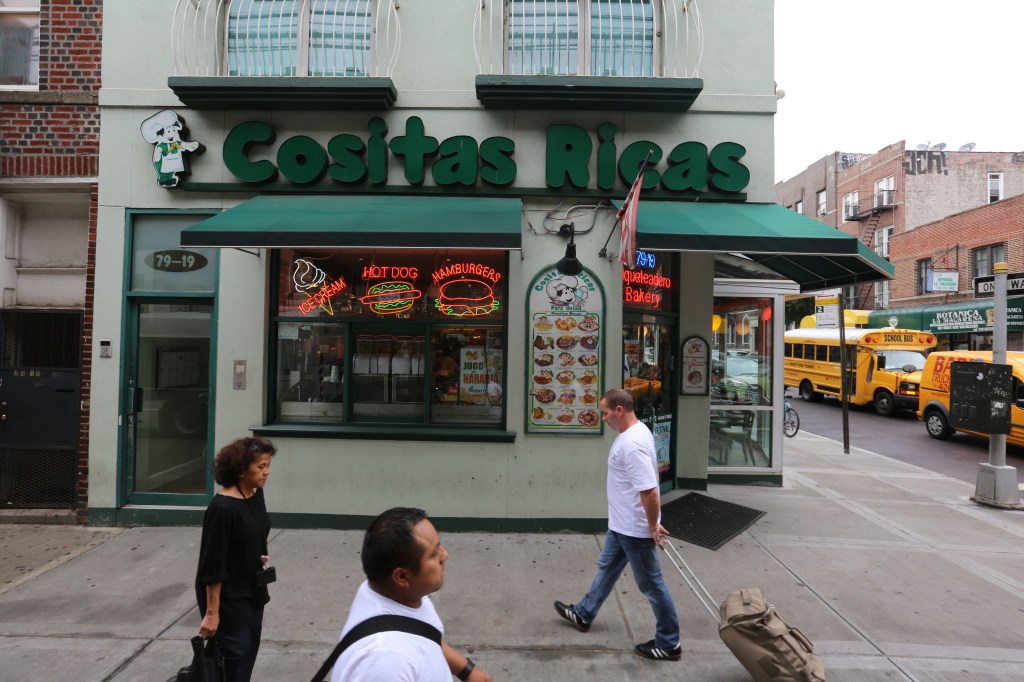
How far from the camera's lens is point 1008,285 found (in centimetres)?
740

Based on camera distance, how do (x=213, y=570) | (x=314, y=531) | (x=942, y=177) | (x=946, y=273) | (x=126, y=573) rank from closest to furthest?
(x=213, y=570), (x=126, y=573), (x=314, y=531), (x=946, y=273), (x=942, y=177)

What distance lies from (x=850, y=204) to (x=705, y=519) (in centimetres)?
3691

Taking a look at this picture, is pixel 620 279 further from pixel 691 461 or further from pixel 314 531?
pixel 314 531

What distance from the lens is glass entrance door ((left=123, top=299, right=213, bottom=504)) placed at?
6.14 meters

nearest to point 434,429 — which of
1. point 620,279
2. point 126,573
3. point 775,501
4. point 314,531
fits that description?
point 314,531

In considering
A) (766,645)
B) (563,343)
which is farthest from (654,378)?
(766,645)

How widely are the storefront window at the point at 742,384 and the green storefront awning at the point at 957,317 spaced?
16.6 m

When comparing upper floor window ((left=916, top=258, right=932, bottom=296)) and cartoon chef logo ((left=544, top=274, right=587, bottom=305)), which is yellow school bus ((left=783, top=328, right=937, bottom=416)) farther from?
cartoon chef logo ((left=544, top=274, right=587, bottom=305))

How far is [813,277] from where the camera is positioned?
7.24 m

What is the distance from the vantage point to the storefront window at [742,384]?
817cm

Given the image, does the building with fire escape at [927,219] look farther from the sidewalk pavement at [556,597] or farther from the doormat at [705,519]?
the sidewalk pavement at [556,597]

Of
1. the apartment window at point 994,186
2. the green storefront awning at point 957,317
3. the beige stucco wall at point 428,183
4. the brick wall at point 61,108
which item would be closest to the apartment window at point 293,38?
the beige stucco wall at point 428,183

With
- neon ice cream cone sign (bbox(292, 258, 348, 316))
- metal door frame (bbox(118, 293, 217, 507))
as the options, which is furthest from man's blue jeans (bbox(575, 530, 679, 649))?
metal door frame (bbox(118, 293, 217, 507))

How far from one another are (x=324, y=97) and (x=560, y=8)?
9.85ft
